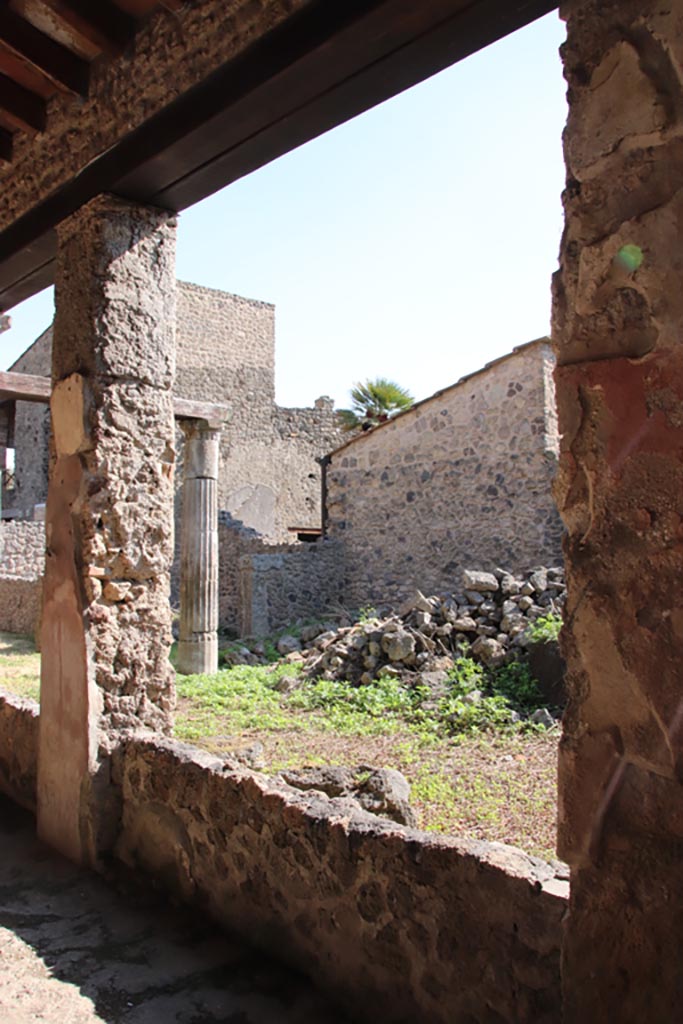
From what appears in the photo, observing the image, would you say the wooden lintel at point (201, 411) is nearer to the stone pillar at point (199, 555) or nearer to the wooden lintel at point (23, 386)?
the stone pillar at point (199, 555)

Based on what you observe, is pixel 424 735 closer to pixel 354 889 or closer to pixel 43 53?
pixel 354 889

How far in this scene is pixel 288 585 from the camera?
14328 millimetres

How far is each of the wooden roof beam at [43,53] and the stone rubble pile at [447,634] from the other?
237 inches

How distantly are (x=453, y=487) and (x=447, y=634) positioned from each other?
182 inches

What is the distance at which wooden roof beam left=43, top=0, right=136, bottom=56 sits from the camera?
306 centimetres

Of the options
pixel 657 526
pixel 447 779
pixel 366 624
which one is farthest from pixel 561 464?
pixel 366 624

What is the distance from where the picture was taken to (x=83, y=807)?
343 centimetres

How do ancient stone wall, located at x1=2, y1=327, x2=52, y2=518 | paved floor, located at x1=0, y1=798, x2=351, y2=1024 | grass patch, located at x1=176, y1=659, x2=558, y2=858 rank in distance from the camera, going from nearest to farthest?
paved floor, located at x1=0, y1=798, x2=351, y2=1024
grass patch, located at x1=176, y1=659, x2=558, y2=858
ancient stone wall, located at x1=2, y1=327, x2=52, y2=518

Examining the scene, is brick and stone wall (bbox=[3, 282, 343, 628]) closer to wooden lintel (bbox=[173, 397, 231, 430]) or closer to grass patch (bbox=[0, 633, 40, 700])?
grass patch (bbox=[0, 633, 40, 700])

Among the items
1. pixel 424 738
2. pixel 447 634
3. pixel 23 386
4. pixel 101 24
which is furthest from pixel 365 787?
pixel 23 386

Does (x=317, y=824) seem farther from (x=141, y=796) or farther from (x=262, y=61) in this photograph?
(x=262, y=61)

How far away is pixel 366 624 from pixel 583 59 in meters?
8.61

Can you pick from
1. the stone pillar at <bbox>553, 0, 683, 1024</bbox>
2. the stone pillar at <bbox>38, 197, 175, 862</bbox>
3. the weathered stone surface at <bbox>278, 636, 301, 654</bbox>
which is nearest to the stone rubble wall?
the weathered stone surface at <bbox>278, 636, 301, 654</bbox>

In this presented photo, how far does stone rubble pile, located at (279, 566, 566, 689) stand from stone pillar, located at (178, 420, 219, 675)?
144 centimetres
